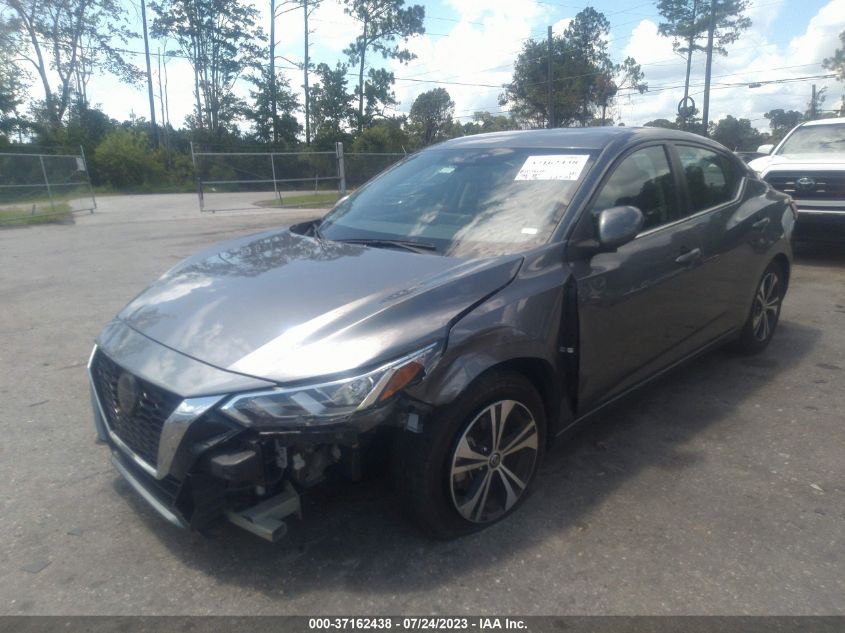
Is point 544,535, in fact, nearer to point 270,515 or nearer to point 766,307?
point 270,515

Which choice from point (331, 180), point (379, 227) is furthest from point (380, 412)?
point (331, 180)

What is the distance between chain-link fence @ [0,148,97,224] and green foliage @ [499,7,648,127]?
118ft

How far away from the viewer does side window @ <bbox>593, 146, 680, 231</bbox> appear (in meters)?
3.51

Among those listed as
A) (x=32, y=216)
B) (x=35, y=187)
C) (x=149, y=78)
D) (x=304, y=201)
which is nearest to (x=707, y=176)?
(x=32, y=216)

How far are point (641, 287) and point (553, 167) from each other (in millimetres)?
781

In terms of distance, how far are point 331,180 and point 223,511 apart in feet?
74.9

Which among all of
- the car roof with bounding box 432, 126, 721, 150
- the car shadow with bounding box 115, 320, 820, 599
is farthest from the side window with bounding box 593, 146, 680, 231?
the car shadow with bounding box 115, 320, 820, 599

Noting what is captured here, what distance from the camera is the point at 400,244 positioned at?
3422 mm

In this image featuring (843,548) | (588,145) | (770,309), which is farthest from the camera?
(770,309)

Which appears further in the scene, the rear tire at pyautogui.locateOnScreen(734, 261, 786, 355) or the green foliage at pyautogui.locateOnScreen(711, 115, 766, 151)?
the green foliage at pyautogui.locateOnScreen(711, 115, 766, 151)

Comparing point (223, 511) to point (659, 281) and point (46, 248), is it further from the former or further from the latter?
point (46, 248)

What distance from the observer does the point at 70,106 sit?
146 feet

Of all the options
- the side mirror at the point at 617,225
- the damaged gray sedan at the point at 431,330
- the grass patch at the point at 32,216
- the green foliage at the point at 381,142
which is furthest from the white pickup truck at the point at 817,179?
the green foliage at the point at 381,142

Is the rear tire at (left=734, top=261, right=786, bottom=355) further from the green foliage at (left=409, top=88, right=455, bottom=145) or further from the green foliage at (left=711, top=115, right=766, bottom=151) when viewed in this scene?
the green foliage at (left=409, top=88, right=455, bottom=145)
